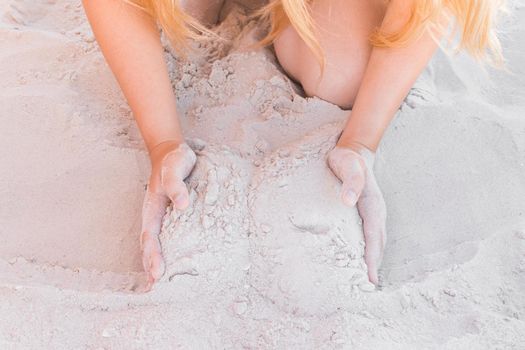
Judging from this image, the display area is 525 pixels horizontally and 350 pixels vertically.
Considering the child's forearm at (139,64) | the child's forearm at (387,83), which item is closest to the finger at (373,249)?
the child's forearm at (387,83)

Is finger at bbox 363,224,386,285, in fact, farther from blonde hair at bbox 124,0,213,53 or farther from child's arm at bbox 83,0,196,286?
blonde hair at bbox 124,0,213,53

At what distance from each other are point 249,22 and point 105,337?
1000 mm

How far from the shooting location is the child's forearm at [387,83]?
124 cm

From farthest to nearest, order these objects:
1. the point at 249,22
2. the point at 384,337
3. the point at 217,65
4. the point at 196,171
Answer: the point at 249,22, the point at 217,65, the point at 196,171, the point at 384,337

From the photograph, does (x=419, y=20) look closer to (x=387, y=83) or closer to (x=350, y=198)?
(x=387, y=83)

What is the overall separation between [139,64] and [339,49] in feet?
1.46

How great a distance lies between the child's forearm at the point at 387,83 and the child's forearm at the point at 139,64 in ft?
1.22

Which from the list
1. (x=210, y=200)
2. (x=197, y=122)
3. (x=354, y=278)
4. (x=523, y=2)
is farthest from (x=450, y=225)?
(x=523, y=2)

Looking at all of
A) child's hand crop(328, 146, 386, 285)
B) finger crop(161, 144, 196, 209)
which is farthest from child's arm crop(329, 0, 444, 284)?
finger crop(161, 144, 196, 209)

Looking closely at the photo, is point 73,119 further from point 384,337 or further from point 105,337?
point 384,337

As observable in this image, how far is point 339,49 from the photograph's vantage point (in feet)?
4.58

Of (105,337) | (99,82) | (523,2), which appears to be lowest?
(99,82)

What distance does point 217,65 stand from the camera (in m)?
1.49

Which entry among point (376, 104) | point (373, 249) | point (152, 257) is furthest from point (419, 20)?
point (152, 257)
